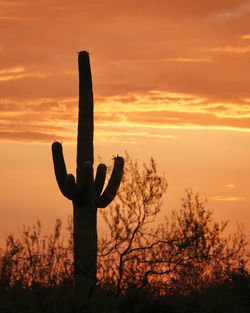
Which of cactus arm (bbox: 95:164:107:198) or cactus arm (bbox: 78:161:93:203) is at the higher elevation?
cactus arm (bbox: 95:164:107:198)

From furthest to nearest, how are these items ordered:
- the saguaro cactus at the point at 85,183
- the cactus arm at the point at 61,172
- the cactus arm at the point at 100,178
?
the cactus arm at the point at 100,178 < the cactus arm at the point at 61,172 < the saguaro cactus at the point at 85,183

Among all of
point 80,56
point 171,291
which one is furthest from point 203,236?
point 80,56

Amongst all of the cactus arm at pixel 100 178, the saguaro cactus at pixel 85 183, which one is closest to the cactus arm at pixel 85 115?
the saguaro cactus at pixel 85 183

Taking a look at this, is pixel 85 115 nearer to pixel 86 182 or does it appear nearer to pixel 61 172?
pixel 61 172

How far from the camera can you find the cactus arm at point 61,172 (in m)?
19.0

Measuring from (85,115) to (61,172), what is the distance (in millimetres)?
2161

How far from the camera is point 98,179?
19891 millimetres

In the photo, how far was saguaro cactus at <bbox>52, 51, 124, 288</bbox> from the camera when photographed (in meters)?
18.7

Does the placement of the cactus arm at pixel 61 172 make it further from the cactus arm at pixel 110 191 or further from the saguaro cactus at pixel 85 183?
the cactus arm at pixel 110 191

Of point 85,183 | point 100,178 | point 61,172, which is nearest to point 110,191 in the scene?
point 100,178

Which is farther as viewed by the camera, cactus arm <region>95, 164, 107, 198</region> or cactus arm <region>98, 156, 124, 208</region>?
cactus arm <region>98, 156, 124, 208</region>

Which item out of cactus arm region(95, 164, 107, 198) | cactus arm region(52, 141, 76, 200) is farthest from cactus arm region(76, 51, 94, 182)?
cactus arm region(52, 141, 76, 200)

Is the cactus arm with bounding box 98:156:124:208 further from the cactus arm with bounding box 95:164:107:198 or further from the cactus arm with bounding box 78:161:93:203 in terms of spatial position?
the cactus arm with bounding box 78:161:93:203

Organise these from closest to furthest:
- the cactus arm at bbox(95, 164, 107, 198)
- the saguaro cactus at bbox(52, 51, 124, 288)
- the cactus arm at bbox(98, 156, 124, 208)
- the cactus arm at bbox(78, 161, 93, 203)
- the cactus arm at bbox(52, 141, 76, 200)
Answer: the cactus arm at bbox(78, 161, 93, 203) → the saguaro cactus at bbox(52, 51, 124, 288) → the cactus arm at bbox(52, 141, 76, 200) → the cactus arm at bbox(95, 164, 107, 198) → the cactus arm at bbox(98, 156, 124, 208)
